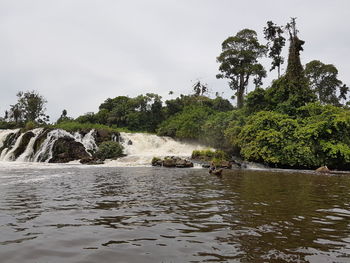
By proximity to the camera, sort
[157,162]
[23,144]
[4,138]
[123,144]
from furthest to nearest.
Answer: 1. [4,138]
2. [123,144]
3. [23,144]
4. [157,162]

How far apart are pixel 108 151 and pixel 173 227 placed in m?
24.7

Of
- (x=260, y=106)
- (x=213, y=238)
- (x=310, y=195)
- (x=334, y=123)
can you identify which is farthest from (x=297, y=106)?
(x=213, y=238)

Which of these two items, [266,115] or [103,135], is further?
[103,135]

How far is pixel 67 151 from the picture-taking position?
1169 inches

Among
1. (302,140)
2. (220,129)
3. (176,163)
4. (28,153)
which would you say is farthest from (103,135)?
(302,140)

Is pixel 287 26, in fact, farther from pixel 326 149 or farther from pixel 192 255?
pixel 192 255

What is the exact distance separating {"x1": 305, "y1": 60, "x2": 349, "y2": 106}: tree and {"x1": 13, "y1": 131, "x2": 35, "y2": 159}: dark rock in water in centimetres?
4587

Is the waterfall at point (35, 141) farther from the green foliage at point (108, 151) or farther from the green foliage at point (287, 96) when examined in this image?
the green foliage at point (287, 96)

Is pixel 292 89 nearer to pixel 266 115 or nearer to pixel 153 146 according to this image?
pixel 266 115

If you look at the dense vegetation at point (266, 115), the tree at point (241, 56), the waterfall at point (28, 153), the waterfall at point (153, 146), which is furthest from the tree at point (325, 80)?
the waterfall at point (28, 153)

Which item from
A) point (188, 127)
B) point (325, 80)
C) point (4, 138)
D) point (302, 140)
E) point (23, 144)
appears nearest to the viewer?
point (302, 140)

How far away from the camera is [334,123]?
23234mm

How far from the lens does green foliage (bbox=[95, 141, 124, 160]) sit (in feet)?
96.9

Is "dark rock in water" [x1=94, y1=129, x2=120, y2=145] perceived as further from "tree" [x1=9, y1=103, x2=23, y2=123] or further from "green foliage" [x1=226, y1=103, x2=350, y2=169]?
"tree" [x1=9, y1=103, x2=23, y2=123]
